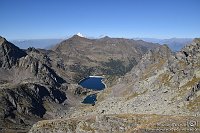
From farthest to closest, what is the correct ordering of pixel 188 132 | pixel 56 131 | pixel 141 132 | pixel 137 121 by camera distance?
1. pixel 56 131
2. pixel 137 121
3. pixel 141 132
4. pixel 188 132

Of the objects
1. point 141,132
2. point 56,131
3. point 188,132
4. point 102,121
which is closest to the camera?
point 188,132

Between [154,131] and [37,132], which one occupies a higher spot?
[154,131]

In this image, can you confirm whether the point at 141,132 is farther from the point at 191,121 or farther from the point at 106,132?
the point at 106,132

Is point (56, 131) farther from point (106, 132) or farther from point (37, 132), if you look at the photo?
point (106, 132)

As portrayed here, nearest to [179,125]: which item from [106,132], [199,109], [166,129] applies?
[166,129]

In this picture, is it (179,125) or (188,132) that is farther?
(179,125)

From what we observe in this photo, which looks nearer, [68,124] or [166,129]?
[166,129]

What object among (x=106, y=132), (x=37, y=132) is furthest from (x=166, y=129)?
(x=37, y=132)

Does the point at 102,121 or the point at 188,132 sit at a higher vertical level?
the point at 188,132

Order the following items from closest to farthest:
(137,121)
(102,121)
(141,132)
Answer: (141,132), (137,121), (102,121)
